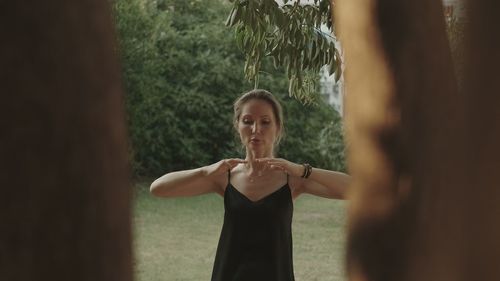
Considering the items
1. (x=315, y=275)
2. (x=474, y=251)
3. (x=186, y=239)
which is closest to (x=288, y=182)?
(x=474, y=251)

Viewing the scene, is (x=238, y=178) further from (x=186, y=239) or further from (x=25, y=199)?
(x=186, y=239)

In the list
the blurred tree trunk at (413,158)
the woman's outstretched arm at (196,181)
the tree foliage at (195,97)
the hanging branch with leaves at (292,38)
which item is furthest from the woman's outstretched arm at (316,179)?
the tree foliage at (195,97)

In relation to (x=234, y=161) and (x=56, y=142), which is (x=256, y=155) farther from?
(x=56, y=142)

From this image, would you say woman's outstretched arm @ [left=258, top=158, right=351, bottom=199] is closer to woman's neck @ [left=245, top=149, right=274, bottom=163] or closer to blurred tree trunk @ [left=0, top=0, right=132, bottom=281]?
woman's neck @ [left=245, top=149, right=274, bottom=163]

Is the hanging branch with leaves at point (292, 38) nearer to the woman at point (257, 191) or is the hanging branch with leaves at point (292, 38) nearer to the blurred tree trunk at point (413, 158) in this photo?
the woman at point (257, 191)

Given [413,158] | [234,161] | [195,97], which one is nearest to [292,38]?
[234,161]

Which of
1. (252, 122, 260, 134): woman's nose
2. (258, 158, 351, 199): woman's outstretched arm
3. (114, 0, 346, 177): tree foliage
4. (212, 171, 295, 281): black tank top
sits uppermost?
(114, 0, 346, 177): tree foliage

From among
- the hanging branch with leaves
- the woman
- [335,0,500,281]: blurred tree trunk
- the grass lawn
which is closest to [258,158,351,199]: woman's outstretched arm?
the woman

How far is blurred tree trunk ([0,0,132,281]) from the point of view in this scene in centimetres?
53

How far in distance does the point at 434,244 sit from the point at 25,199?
27 cm

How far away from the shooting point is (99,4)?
560 millimetres

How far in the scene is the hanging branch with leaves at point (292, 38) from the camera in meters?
2.97

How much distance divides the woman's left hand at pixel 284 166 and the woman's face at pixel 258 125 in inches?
2.3

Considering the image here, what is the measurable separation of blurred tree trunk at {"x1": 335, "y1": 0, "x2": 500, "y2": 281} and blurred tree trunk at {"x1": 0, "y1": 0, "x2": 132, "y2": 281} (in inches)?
6.9
